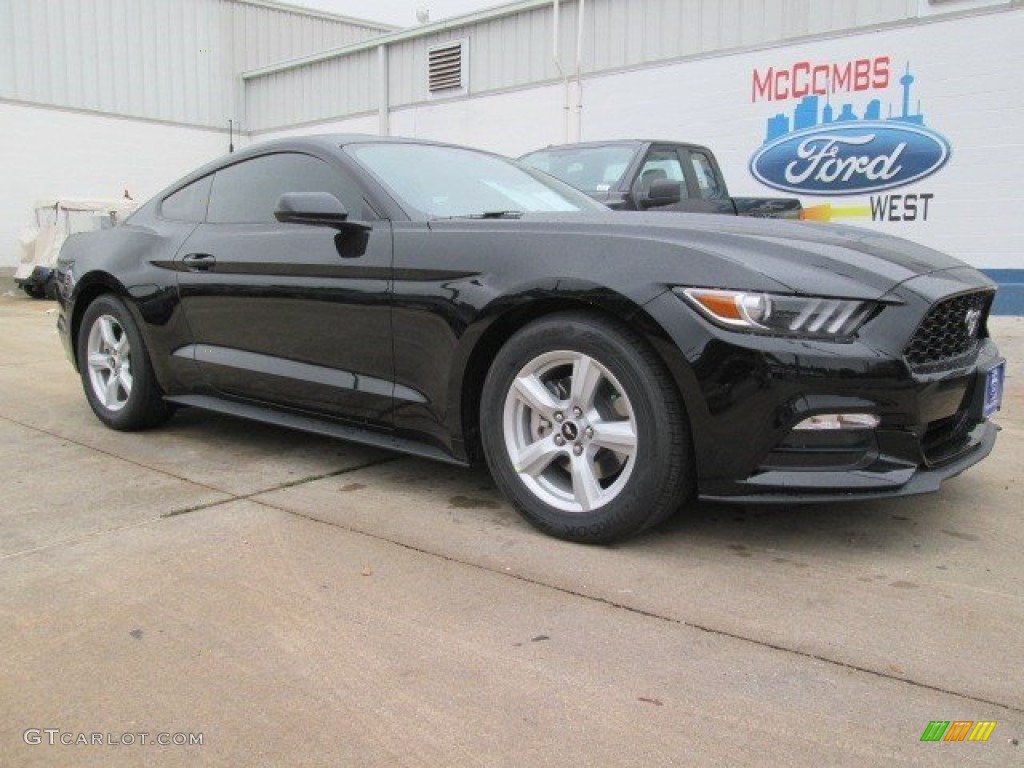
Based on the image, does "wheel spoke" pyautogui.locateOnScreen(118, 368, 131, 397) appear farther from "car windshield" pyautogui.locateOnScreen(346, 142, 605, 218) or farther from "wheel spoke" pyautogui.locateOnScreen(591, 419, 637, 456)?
"wheel spoke" pyautogui.locateOnScreen(591, 419, 637, 456)

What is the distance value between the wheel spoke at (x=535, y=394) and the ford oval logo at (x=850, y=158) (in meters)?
7.95

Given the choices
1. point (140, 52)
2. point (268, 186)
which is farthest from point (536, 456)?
point (140, 52)

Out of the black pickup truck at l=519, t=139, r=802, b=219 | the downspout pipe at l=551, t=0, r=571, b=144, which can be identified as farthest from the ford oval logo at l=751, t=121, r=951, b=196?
the downspout pipe at l=551, t=0, r=571, b=144

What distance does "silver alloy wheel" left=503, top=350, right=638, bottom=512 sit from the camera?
293 cm

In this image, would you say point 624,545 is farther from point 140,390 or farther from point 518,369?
point 140,390

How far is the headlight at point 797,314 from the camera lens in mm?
2654

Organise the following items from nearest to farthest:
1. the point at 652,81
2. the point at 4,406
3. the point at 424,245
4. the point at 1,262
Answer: the point at 424,245
the point at 4,406
the point at 652,81
the point at 1,262

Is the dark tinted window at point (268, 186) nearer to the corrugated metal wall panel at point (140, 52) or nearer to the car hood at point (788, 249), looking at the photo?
the car hood at point (788, 249)

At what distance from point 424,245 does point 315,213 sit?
1.50ft

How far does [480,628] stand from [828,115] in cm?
915

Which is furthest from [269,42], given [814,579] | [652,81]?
[814,579]

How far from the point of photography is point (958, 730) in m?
1.92

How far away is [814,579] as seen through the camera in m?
2.74

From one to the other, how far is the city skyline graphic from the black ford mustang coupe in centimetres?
680
